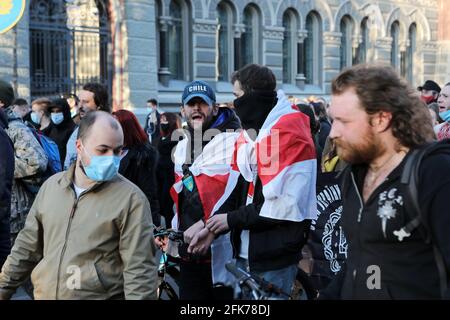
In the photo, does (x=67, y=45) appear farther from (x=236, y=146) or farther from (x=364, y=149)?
(x=364, y=149)

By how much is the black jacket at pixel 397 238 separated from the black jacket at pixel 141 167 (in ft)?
10.7

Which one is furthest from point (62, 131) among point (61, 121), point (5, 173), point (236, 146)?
point (236, 146)

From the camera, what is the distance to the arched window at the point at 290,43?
75.3ft

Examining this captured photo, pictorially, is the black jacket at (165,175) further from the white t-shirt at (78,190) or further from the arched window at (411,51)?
the arched window at (411,51)

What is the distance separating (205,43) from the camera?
1986cm

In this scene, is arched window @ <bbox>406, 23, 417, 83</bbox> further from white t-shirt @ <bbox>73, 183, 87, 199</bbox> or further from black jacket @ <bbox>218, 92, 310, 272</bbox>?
white t-shirt @ <bbox>73, 183, 87, 199</bbox>

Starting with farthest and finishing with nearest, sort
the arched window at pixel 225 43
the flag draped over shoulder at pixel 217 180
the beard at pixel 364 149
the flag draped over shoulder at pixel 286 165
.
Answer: the arched window at pixel 225 43, the flag draped over shoulder at pixel 217 180, the flag draped over shoulder at pixel 286 165, the beard at pixel 364 149

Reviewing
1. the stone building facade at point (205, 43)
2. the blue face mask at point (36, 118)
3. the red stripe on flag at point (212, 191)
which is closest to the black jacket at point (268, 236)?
the red stripe on flag at point (212, 191)

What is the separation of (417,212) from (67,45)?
14993 mm

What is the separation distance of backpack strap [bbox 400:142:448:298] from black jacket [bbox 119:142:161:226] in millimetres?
3585

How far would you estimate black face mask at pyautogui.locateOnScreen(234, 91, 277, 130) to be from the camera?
421cm

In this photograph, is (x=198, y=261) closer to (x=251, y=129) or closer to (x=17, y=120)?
(x=251, y=129)

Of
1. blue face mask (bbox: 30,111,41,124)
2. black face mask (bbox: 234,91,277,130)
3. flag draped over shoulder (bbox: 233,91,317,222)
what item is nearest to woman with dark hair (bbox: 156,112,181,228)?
blue face mask (bbox: 30,111,41,124)
